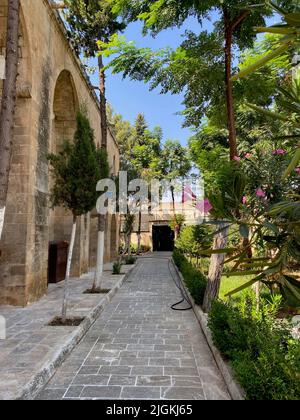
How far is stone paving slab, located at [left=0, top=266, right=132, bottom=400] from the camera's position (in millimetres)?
3582

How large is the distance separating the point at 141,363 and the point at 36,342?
162 cm

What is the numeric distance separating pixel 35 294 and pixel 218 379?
5675mm

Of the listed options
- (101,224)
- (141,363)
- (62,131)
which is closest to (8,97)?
(141,363)

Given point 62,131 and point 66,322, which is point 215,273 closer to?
point 66,322

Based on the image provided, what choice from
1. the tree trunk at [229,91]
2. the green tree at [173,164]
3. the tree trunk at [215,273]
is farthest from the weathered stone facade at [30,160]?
the green tree at [173,164]

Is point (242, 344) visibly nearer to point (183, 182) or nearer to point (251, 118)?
point (251, 118)

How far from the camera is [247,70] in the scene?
188 cm

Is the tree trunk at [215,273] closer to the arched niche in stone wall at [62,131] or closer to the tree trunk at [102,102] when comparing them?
the tree trunk at [102,102]

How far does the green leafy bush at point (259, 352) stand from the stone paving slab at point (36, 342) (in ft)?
6.63

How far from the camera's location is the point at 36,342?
495cm

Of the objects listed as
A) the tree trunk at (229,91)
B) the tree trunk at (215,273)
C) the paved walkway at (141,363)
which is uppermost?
the tree trunk at (229,91)

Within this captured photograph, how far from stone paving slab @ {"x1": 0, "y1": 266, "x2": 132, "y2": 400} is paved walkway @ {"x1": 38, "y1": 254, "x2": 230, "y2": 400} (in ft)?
0.48

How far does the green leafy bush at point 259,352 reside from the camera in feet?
9.21

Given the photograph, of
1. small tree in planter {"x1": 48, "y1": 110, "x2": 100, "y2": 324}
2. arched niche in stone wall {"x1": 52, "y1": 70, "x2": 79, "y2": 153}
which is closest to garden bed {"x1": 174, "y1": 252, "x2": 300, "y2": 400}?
small tree in planter {"x1": 48, "y1": 110, "x2": 100, "y2": 324}
